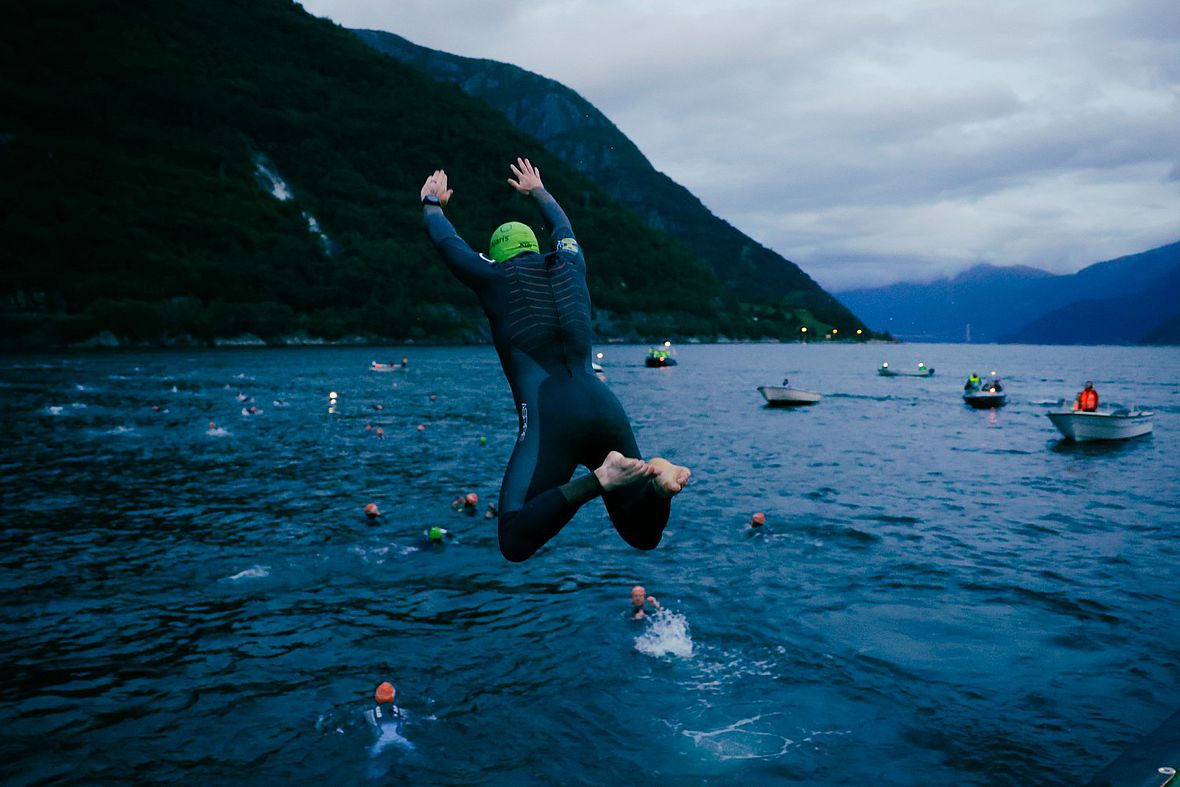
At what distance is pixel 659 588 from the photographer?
15.8 meters

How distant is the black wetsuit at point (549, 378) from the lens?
434 cm

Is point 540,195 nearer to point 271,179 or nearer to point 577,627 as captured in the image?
point 577,627

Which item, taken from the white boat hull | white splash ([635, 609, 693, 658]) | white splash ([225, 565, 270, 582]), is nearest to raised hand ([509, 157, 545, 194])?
white splash ([635, 609, 693, 658])

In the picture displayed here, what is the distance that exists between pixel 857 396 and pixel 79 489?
2548 inches

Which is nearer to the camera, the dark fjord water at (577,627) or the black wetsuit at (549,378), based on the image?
the black wetsuit at (549,378)

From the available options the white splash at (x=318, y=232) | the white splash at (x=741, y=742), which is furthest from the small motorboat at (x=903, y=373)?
the white splash at (x=318, y=232)

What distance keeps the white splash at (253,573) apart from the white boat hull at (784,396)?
150 ft

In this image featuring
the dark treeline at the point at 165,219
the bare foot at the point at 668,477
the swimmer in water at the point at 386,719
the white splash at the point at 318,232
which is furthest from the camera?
the white splash at the point at 318,232

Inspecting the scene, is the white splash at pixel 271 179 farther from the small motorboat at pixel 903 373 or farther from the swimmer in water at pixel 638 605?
the swimmer in water at pixel 638 605

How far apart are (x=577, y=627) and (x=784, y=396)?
46.7 meters

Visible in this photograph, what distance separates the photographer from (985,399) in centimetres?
5750

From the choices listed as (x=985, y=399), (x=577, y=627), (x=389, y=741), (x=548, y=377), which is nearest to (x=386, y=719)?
(x=389, y=741)

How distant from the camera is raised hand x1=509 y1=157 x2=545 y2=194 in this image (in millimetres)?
5188

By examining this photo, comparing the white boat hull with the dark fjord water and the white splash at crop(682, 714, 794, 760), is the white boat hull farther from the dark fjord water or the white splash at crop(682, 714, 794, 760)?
the white splash at crop(682, 714, 794, 760)
